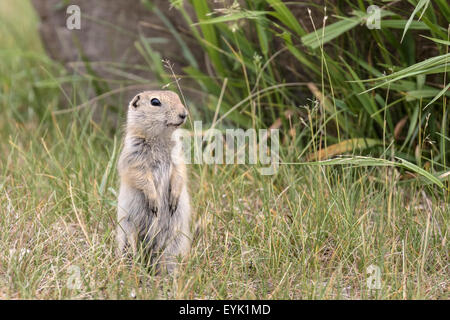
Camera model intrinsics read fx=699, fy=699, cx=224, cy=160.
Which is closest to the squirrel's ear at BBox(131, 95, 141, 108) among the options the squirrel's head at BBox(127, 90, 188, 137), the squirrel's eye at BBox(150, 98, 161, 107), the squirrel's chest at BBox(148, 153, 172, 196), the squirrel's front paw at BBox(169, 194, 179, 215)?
the squirrel's head at BBox(127, 90, 188, 137)

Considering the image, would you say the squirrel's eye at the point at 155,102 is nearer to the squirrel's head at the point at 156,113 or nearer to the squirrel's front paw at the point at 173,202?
the squirrel's head at the point at 156,113

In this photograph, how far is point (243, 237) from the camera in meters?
3.39

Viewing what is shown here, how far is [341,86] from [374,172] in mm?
588

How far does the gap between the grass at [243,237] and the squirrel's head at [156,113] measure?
0.47m

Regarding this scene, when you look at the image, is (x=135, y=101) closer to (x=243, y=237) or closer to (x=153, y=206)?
(x=153, y=206)

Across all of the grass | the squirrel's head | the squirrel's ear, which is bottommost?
the grass

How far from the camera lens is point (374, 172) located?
4160mm

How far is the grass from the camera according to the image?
→ 299 centimetres

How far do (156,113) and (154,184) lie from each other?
35cm

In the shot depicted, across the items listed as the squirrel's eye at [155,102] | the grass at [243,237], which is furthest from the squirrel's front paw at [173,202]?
the squirrel's eye at [155,102]

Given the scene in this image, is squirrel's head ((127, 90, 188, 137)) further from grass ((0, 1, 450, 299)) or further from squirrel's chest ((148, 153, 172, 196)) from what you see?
grass ((0, 1, 450, 299))

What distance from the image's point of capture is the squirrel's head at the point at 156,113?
3318 mm

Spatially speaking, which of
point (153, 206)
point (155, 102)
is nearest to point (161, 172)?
point (153, 206)

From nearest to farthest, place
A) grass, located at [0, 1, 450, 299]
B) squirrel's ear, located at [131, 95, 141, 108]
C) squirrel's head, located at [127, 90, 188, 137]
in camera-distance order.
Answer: grass, located at [0, 1, 450, 299] → squirrel's head, located at [127, 90, 188, 137] → squirrel's ear, located at [131, 95, 141, 108]
